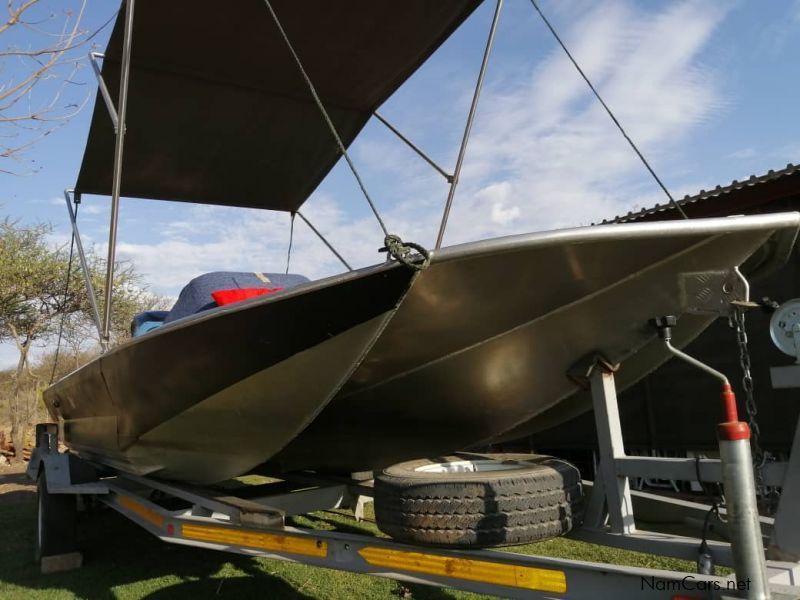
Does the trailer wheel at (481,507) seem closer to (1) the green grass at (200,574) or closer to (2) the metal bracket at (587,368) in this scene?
(2) the metal bracket at (587,368)

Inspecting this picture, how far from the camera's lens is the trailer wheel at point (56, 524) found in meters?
4.27

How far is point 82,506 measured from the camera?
6312 mm

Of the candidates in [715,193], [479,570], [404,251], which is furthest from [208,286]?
[715,193]

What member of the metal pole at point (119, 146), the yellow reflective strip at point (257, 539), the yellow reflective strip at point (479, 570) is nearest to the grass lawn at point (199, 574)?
the yellow reflective strip at point (257, 539)

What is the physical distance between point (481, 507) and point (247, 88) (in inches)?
140

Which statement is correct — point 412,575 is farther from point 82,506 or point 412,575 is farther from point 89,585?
point 82,506

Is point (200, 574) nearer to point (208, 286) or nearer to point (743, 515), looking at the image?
point (208, 286)

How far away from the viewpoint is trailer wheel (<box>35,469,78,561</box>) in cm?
427

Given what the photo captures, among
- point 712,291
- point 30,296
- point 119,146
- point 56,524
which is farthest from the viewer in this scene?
point 30,296

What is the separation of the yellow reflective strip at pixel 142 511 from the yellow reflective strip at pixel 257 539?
27 cm

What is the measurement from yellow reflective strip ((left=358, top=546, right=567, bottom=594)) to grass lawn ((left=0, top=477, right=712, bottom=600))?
1.28 meters

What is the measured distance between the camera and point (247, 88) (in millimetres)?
4469

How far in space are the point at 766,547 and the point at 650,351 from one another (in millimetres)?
1059

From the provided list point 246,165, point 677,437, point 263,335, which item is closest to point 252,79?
point 246,165
